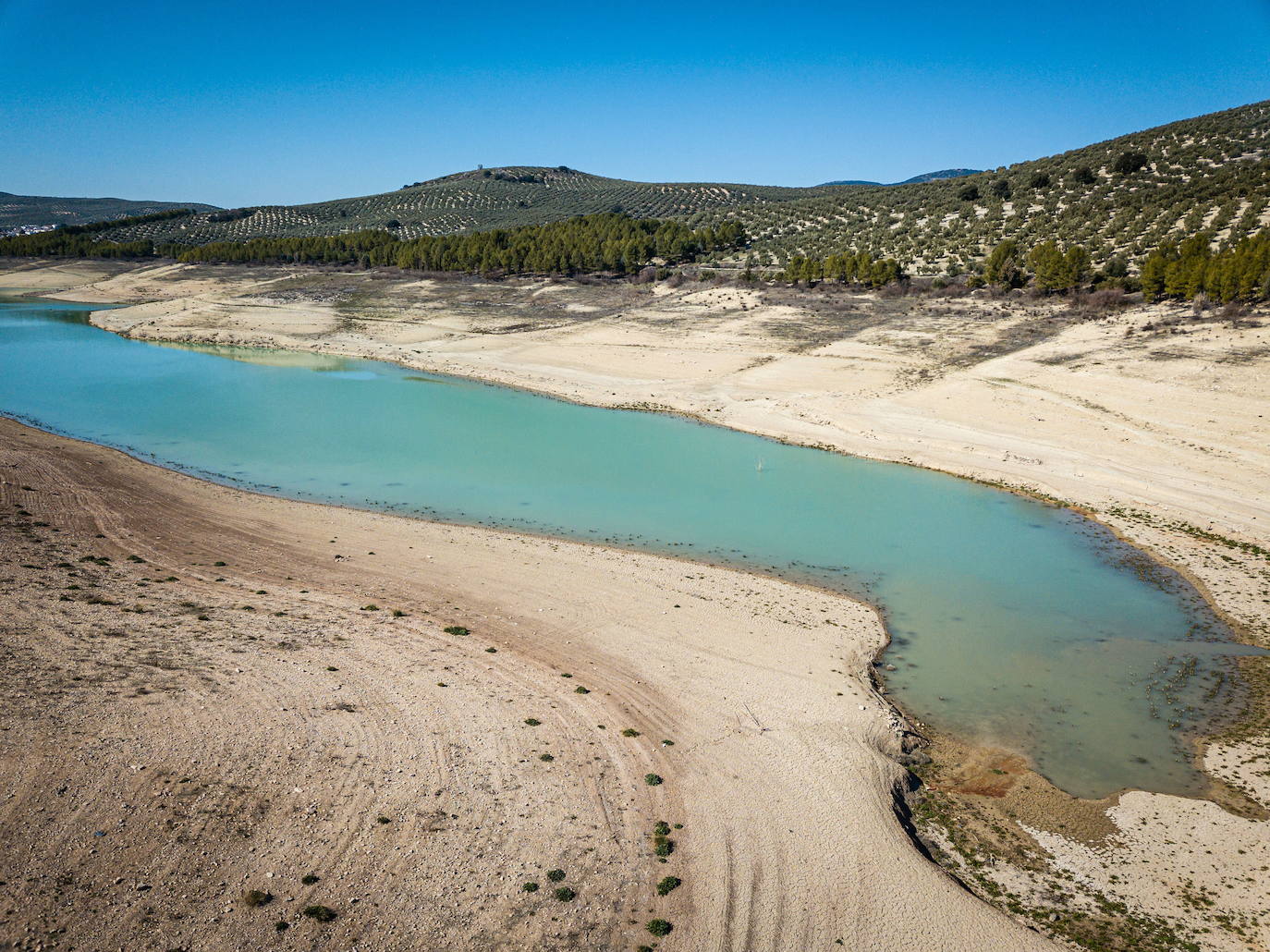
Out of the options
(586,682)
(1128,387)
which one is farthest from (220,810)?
(1128,387)

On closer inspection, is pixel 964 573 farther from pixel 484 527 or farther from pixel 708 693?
pixel 484 527

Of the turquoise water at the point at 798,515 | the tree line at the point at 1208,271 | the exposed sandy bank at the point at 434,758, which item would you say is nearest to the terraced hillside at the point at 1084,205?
the tree line at the point at 1208,271

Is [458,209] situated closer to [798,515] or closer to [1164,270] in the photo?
[1164,270]

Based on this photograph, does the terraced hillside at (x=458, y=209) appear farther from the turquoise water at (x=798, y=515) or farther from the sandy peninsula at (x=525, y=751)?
the sandy peninsula at (x=525, y=751)

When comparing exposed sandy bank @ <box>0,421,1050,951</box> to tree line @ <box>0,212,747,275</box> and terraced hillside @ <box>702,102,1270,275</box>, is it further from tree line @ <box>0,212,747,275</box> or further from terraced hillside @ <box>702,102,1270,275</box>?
tree line @ <box>0,212,747,275</box>

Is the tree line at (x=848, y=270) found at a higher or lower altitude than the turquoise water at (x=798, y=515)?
higher
